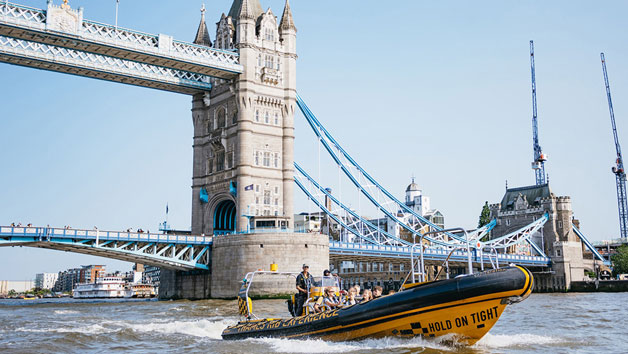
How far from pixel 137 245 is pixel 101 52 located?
14.5m

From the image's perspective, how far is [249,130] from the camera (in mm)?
53250

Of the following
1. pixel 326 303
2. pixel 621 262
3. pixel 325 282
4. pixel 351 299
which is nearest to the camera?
pixel 351 299

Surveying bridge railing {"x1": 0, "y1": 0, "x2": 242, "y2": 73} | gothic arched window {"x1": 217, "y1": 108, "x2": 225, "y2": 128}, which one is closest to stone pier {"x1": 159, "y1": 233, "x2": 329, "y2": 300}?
gothic arched window {"x1": 217, "y1": 108, "x2": 225, "y2": 128}

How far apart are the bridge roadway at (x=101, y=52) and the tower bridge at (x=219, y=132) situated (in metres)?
0.09

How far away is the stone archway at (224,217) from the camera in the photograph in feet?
188

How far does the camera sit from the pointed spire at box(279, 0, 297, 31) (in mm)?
57188

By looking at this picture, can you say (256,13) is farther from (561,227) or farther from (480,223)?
(480,223)

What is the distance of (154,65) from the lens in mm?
51406

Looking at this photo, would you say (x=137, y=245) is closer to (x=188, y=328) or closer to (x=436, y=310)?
(x=188, y=328)

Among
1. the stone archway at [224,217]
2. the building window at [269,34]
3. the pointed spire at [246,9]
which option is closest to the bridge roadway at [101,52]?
the building window at [269,34]

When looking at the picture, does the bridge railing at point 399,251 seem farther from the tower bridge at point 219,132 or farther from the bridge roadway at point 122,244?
the bridge roadway at point 122,244

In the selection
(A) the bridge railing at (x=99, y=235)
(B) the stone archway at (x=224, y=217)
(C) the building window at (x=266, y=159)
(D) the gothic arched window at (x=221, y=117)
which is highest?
(D) the gothic arched window at (x=221, y=117)

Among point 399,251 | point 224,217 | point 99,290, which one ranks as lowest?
point 99,290

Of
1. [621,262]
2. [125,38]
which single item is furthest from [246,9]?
[621,262]
